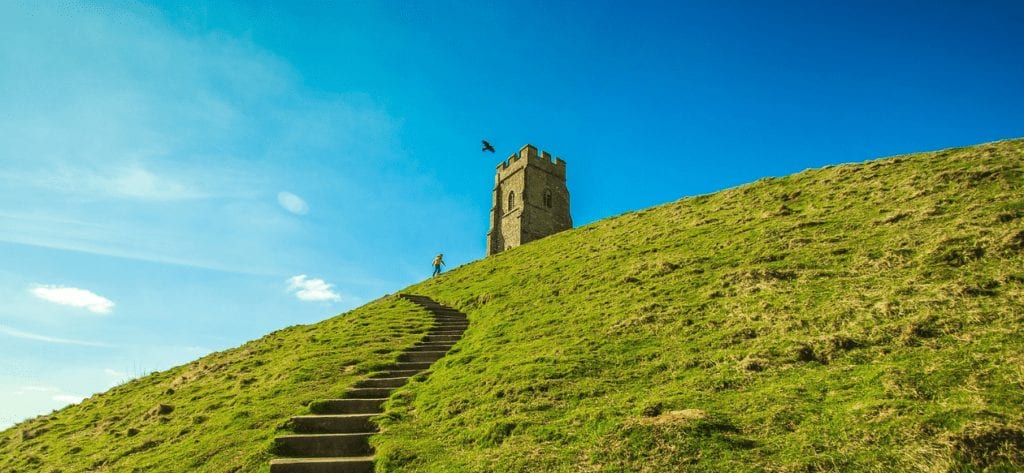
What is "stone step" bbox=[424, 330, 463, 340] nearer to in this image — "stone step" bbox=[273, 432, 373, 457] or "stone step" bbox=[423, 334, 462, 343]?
"stone step" bbox=[423, 334, 462, 343]

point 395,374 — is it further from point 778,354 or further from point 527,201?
point 527,201

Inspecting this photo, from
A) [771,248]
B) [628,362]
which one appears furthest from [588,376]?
[771,248]

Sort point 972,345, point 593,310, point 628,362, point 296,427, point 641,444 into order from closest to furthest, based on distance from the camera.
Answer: point 641,444, point 972,345, point 296,427, point 628,362, point 593,310

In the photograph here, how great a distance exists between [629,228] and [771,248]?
12481 mm

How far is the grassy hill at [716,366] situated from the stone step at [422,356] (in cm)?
46

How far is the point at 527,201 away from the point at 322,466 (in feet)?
162

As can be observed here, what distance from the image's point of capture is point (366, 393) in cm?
1308

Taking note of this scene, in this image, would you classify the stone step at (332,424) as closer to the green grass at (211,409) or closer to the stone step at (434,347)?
the green grass at (211,409)

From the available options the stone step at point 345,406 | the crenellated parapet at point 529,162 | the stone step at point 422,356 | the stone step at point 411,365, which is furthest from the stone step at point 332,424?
the crenellated parapet at point 529,162

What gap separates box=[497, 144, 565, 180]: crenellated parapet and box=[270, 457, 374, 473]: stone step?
51.5 meters

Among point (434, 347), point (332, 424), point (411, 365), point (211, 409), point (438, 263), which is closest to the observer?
point (332, 424)

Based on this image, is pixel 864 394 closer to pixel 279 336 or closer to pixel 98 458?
pixel 98 458

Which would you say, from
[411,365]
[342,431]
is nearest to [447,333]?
[411,365]

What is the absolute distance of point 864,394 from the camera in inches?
312
